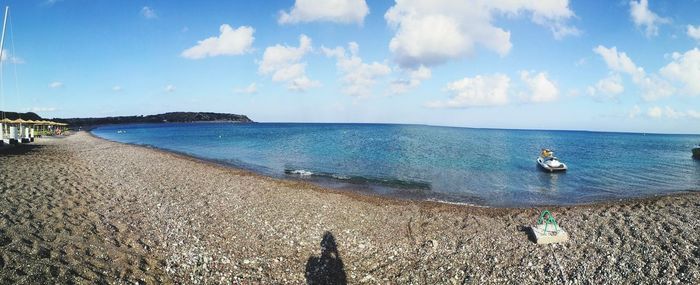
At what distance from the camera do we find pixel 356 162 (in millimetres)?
41969

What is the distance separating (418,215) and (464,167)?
77.8 feet

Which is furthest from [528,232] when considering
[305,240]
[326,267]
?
[305,240]

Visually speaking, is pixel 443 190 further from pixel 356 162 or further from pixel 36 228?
pixel 36 228

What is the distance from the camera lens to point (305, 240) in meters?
13.9

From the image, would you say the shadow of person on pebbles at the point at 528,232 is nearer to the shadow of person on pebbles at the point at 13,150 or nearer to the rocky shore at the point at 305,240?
the rocky shore at the point at 305,240

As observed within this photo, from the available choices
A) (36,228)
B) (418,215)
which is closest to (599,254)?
(418,215)

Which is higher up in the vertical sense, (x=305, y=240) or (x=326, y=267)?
(x=305, y=240)

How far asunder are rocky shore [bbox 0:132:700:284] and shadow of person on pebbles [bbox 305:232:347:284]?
0.18 ft

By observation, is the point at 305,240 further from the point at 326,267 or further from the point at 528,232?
the point at 528,232

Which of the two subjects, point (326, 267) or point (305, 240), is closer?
point (326, 267)

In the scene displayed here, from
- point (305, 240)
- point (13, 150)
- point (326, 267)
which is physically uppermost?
point (13, 150)

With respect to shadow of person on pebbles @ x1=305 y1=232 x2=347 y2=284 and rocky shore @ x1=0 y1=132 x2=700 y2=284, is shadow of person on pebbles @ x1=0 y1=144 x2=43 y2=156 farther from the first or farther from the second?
shadow of person on pebbles @ x1=305 y1=232 x2=347 y2=284

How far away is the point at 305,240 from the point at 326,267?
231 centimetres

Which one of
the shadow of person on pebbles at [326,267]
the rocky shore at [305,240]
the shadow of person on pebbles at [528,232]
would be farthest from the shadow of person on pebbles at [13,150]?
the shadow of person on pebbles at [528,232]
